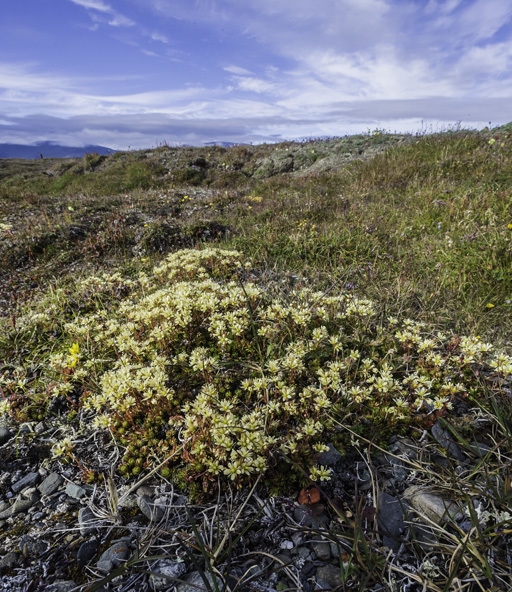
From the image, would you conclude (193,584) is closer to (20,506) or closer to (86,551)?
(86,551)

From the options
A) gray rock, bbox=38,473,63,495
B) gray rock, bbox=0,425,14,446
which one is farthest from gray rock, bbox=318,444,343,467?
gray rock, bbox=0,425,14,446

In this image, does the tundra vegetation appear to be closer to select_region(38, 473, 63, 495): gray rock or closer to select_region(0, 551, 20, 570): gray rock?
select_region(38, 473, 63, 495): gray rock

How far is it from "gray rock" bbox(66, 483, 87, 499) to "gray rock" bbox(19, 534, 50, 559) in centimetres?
32

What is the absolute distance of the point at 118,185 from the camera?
2009 centimetres

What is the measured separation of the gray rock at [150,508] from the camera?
2.14 m

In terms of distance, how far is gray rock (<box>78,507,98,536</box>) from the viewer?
212 centimetres

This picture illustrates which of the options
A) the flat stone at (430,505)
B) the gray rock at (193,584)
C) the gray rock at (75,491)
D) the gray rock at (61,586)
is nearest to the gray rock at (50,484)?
the gray rock at (75,491)

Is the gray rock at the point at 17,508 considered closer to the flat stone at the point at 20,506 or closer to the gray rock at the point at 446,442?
the flat stone at the point at 20,506

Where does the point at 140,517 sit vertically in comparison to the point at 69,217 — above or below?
below

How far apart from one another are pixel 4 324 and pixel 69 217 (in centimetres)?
527

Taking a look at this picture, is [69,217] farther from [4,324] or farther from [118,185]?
[118,185]

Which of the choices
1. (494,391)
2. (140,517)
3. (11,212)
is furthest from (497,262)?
(11,212)

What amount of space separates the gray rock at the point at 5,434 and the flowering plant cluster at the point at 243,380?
24cm

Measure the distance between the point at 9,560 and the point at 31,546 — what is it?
0.12m
